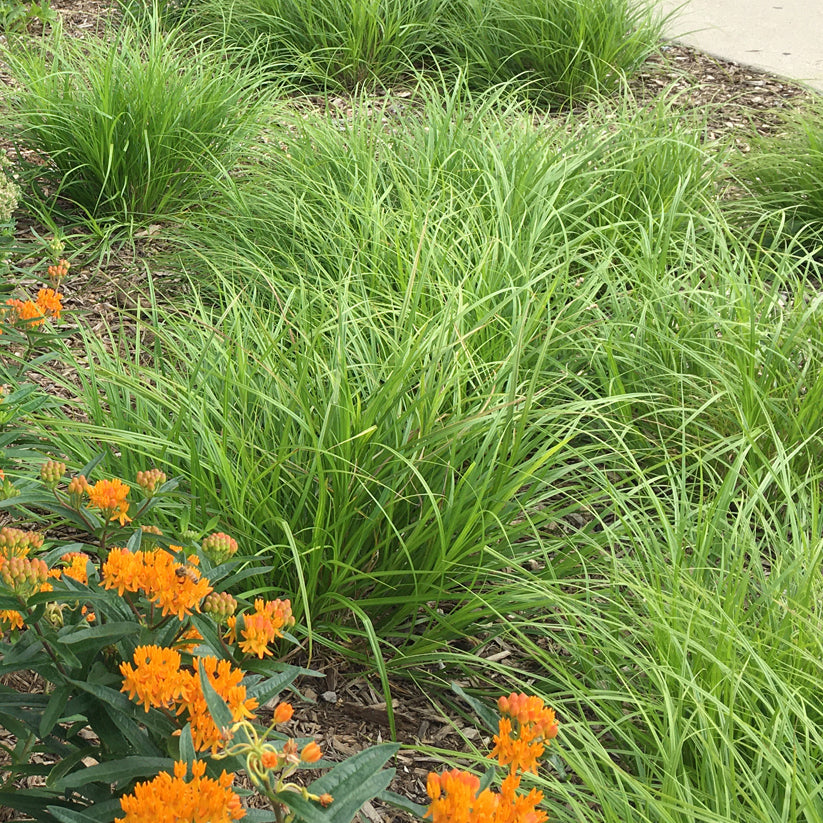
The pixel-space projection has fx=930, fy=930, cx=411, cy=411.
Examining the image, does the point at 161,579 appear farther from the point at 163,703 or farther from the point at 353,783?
the point at 353,783

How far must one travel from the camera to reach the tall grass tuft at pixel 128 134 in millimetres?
3172

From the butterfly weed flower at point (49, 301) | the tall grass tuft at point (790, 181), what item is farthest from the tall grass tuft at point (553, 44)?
the butterfly weed flower at point (49, 301)

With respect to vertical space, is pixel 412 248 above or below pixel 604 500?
above

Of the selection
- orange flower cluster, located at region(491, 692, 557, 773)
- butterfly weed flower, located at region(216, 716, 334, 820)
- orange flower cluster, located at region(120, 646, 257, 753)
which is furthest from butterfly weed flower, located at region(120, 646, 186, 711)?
orange flower cluster, located at region(491, 692, 557, 773)

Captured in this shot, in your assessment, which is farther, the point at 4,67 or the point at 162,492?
the point at 4,67

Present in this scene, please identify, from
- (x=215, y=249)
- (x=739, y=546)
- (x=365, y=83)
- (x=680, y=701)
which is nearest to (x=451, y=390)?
(x=739, y=546)

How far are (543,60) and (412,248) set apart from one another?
217 cm

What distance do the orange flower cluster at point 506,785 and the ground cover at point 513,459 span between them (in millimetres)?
286

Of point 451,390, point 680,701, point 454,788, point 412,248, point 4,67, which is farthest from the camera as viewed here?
point 4,67

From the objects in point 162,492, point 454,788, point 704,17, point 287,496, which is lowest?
point 287,496

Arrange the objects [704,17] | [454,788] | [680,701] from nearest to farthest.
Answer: [454,788] → [680,701] → [704,17]

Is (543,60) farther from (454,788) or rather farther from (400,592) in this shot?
(454,788)

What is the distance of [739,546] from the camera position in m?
1.89

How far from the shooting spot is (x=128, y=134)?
3.19 m
